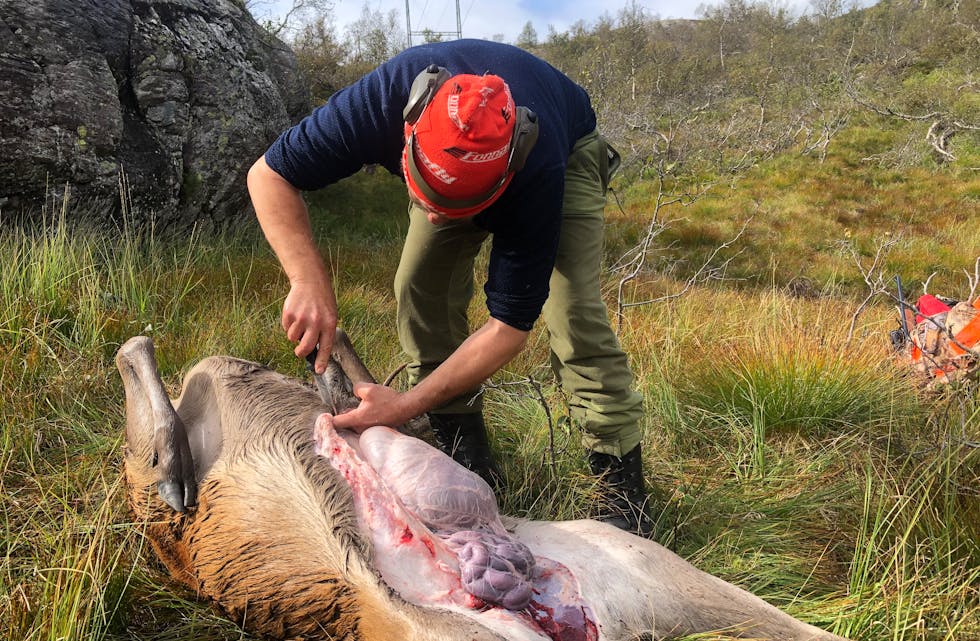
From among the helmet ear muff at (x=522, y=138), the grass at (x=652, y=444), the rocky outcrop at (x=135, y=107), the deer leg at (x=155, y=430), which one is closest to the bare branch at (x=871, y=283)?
the grass at (x=652, y=444)

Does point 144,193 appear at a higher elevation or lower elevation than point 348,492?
higher

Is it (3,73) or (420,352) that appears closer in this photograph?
(420,352)

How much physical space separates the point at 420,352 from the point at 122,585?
1.46 meters

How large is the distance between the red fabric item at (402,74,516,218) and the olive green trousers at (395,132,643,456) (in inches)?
27.6

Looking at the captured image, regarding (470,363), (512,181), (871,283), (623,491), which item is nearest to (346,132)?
(512,181)

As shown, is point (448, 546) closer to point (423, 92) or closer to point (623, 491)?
point (623, 491)

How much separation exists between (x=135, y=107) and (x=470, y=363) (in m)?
4.22

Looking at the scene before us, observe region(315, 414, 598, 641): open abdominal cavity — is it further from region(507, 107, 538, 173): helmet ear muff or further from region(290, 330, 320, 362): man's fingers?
region(507, 107, 538, 173): helmet ear muff

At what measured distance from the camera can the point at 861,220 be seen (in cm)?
969

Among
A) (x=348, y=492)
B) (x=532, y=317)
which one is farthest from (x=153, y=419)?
(x=532, y=317)

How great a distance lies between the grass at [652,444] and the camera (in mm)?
1949

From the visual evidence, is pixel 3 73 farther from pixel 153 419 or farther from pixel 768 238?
pixel 768 238

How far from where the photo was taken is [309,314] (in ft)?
7.00

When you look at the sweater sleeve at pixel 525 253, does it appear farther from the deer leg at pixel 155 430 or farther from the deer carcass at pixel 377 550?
the deer leg at pixel 155 430
